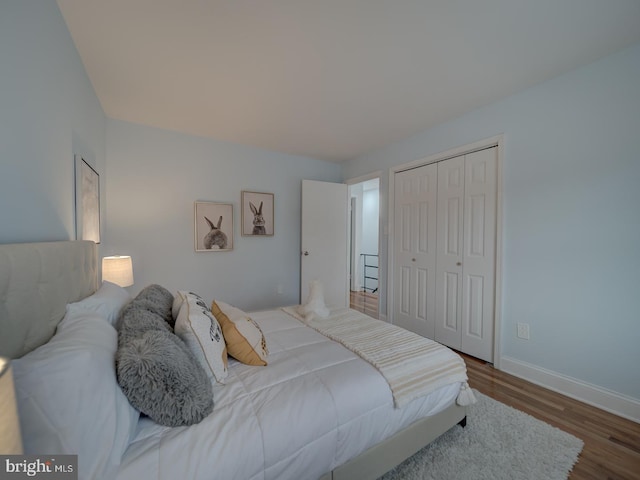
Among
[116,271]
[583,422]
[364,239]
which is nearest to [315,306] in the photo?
[116,271]

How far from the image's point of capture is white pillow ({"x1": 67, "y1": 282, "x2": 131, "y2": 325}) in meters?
1.12

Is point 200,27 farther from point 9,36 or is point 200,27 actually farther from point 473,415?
point 473,415

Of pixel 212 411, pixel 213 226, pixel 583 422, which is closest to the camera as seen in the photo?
pixel 212 411

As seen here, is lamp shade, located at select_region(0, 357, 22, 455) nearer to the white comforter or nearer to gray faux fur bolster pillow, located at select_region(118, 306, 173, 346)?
the white comforter

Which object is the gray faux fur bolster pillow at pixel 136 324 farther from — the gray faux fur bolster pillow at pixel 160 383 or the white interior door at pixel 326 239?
the white interior door at pixel 326 239

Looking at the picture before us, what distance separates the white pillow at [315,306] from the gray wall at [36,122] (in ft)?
5.14

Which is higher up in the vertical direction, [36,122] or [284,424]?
[36,122]

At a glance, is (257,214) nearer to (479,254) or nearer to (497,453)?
(479,254)

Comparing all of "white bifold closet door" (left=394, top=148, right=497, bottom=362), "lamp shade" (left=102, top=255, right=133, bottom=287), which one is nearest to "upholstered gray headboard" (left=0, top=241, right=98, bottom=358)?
"lamp shade" (left=102, top=255, right=133, bottom=287)

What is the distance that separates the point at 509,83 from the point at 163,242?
3725mm

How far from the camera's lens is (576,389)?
193 cm

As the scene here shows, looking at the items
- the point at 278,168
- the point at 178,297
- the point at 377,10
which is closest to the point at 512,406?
the point at 178,297

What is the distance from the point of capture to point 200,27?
1.51 meters

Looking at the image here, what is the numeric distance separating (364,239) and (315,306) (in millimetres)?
4224
